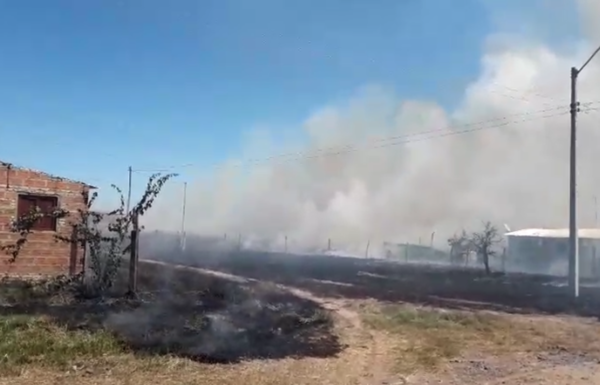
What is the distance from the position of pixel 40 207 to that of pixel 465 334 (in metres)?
11.7

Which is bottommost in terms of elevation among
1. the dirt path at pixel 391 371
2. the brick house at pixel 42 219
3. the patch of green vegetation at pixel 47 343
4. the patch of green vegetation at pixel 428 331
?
→ the dirt path at pixel 391 371

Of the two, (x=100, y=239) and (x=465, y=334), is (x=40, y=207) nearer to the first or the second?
(x=100, y=239)

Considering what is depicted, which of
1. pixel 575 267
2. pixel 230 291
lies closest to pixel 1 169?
pixel 230 291

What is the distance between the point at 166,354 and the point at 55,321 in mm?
2872

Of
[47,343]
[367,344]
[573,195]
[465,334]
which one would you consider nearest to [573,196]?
[573,195]

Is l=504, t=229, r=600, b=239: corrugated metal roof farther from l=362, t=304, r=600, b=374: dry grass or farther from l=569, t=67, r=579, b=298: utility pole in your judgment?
l=362, t=304, r=600, b=374: dry grass

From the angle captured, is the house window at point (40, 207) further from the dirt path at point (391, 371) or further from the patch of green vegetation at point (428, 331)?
Answer: the dirt path at point (391, 371)

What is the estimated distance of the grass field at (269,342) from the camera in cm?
797

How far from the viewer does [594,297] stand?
1978 centimetres

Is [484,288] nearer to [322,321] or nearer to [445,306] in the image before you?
[445,306]

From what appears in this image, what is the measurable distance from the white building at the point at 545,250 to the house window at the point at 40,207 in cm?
3218

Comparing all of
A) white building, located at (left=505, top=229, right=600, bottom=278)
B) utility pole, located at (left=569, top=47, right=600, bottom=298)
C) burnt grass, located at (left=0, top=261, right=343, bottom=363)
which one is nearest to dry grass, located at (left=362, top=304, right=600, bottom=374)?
burnt grass, located at (left=0, top=261, right=343, bottom=363)

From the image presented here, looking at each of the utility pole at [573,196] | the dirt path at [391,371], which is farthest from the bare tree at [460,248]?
the dirt path at [391,371]

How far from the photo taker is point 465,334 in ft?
38.7
